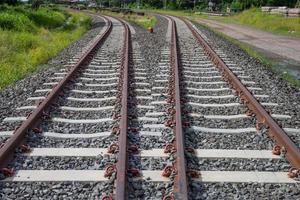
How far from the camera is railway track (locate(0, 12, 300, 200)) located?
508 centimetres

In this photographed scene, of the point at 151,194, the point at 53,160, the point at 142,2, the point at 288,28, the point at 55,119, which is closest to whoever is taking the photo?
the point at 151,194

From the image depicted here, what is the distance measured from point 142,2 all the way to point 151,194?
9789cm

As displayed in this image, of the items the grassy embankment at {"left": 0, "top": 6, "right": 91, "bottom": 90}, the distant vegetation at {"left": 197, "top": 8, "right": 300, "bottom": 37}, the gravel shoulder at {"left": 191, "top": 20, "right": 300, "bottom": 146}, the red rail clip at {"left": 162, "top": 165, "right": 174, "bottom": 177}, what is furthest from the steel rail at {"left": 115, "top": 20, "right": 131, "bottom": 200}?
the distant vegetation at {"left": 197, "top": 8, "right": 300, "bottom": 37}

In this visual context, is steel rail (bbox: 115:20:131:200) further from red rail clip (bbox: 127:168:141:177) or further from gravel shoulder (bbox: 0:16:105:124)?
gravel shoulder (bbox: 0:16:105:124)

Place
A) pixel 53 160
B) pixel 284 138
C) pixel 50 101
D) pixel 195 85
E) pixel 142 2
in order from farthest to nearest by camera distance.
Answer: pixel 142 2
pixel 195 85
pixel 50 101
pixel 284 138
pixel 53 160

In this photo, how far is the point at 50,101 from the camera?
7.95 m

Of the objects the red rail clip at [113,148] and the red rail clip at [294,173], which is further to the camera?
the red rail clip at [113,148]

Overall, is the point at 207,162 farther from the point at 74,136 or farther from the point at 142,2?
the point at 142,2

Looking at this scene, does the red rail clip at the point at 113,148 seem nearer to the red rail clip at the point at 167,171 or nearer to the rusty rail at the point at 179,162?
the rusty rail at the point at 179,162

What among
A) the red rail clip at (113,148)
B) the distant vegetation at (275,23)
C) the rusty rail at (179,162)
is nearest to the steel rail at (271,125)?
the rusty rail at (179,162)

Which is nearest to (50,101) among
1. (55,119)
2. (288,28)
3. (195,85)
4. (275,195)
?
(55,119)

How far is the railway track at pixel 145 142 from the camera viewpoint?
5082 millimetres

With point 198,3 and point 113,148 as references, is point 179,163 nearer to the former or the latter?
point 113,148

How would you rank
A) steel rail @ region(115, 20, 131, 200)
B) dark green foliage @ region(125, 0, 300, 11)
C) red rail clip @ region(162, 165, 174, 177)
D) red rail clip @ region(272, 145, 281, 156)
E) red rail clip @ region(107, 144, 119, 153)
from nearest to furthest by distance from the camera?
steel rail @ region(115, 20, 131, 200)
red rail clip @ region(162, 165, 174, 177)
red rail clip @ region(107, 144, 119, 153)
red rail clip @ region(272, 145, 281, 156)
dark green foliage @ region(125, 0, 300, 11)
